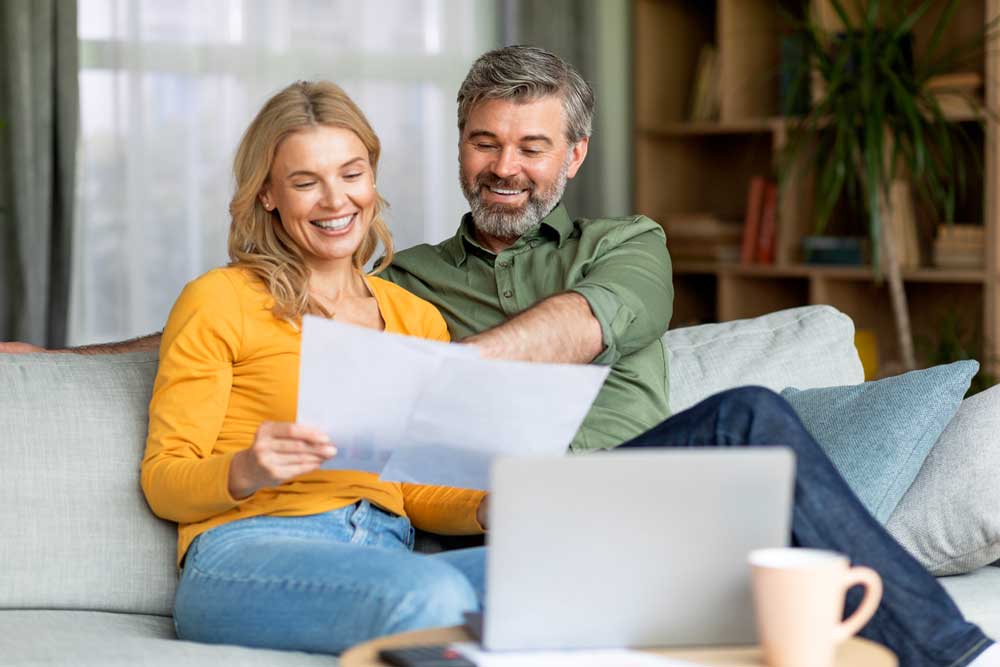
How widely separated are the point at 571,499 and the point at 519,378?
20cm

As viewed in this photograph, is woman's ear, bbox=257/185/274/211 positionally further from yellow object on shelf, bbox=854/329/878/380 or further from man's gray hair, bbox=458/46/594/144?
yellow object on shelf, bbox=854/329/878/380

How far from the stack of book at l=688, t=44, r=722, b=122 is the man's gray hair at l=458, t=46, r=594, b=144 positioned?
90.1 inches

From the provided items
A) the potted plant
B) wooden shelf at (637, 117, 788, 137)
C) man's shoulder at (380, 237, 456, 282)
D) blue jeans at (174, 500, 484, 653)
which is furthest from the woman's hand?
wooden shelf at (637, 117, 788, 137)

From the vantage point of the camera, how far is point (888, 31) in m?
3.57

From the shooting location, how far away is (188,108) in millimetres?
4160

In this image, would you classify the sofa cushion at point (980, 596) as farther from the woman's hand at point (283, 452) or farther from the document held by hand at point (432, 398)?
the woman's hand at point (283, 452)

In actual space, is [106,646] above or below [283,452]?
below

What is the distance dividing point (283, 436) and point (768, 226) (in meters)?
3.06

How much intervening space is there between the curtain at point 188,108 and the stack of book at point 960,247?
1717mm

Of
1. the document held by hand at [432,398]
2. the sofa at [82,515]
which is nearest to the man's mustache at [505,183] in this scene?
the sofa at [82,515]

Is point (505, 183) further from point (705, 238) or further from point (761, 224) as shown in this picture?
point (705, 238)

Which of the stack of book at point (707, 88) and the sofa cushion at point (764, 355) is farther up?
the stack of book at point (707, 88)

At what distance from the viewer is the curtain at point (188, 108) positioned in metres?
4.06

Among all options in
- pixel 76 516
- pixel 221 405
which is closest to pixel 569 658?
pixel 221 405
